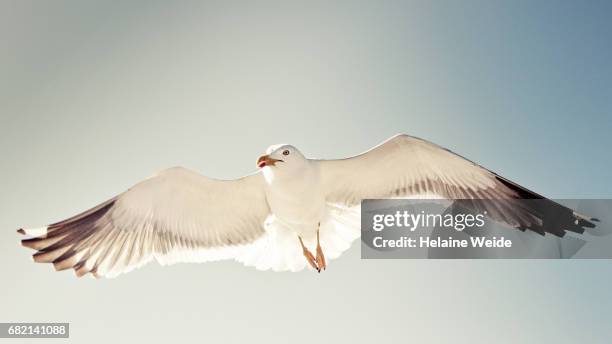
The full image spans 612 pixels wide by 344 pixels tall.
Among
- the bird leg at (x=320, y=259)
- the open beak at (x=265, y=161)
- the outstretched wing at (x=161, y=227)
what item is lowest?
the bird leg at (x=320, y=259)

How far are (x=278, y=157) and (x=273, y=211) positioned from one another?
50cm

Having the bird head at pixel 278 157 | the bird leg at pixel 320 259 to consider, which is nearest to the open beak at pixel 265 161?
the bird head at pixel 278 157

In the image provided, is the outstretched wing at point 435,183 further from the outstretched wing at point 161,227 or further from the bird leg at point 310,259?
the outstretched wing at point 161,227

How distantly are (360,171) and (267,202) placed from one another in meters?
0.56

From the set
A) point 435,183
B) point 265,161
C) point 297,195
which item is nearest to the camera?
point 265,161

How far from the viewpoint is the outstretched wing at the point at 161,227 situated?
3184 millimetres

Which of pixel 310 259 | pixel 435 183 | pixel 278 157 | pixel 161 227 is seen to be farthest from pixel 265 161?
pixel 435 183

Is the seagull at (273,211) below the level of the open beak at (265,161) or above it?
below

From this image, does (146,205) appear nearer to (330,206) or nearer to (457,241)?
(330,206)

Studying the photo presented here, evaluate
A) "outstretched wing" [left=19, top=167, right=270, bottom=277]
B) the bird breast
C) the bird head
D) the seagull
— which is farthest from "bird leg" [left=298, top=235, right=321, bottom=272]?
the bird head

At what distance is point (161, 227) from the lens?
3465mm

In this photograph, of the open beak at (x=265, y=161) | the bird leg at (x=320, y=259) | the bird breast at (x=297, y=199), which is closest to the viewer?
the open beak at (x=265, y=161)

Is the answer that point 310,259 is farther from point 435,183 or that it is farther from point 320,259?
point 435,183

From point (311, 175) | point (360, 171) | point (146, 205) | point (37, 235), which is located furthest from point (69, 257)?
point (360, 171)
